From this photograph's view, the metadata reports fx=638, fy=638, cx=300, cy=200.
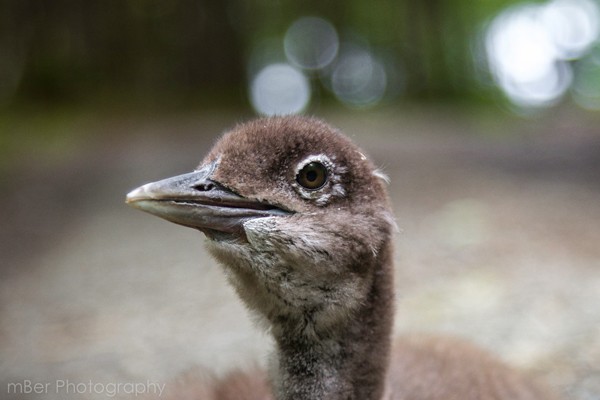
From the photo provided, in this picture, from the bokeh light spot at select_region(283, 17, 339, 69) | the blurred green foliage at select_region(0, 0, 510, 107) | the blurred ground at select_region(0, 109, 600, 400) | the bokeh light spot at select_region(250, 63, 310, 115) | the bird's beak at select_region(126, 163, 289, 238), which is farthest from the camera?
the bokeh light spot at select_region(283, 17, 339, 69)

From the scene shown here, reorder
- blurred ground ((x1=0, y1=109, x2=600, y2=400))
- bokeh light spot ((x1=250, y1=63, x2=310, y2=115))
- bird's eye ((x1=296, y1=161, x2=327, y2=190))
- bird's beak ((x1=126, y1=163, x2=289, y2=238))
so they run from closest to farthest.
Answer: bird's beak ((x1=126, y1=163, x2=289, y2=238))
bird's eye ((x1=296, y1=161, x2=327, y2=190))
blurred ground ((x1=0, y1=109, x2=600, y2=400))
bokeh light spot ((x1=250, y1=63, x2=310, y2=115))

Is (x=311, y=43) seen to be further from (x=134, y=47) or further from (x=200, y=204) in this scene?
(x=200, y=204)

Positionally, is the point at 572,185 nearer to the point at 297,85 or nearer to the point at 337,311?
the point at 337,311

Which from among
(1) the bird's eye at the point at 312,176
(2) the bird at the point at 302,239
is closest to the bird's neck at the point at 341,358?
(2) the bird at the point at 302,239

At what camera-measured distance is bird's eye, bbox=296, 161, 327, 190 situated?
7.57 feet

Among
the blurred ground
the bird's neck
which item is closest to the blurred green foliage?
the blurred ground

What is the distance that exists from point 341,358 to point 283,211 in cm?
60

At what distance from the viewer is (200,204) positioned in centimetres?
223

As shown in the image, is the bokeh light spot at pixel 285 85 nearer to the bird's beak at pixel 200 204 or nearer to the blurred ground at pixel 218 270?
the blurred ground at pixel 218 270

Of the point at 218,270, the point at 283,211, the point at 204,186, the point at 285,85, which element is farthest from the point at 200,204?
the point at 285,85

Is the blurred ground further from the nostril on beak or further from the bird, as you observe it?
the nostril on beak

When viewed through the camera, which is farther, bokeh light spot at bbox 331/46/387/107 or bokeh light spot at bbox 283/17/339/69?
bokeh light spot at bbox 331/46/387/107

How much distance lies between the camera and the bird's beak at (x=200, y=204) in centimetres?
220

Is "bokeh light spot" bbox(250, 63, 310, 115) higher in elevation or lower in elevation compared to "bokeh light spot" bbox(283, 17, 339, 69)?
lower
